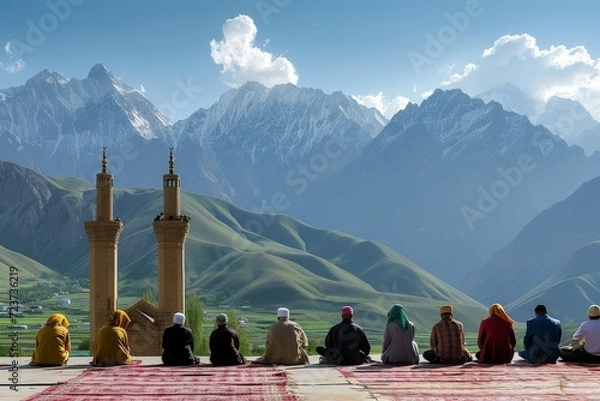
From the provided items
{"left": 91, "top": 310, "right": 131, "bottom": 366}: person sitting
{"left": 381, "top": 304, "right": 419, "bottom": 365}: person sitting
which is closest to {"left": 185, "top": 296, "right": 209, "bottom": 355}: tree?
{"left": 91, "top": 310, "right": 131, "bottom": 366}: person sitting

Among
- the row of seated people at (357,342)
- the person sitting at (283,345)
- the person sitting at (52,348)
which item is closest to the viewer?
the row of seated people at (357,342)

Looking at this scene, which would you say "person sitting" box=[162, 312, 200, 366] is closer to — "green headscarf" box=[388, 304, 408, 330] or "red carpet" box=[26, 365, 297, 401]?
"red carpet" box=[26, 365, 297, 401]

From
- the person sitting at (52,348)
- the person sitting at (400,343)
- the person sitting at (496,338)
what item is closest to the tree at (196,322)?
the person sitting at (52,348)

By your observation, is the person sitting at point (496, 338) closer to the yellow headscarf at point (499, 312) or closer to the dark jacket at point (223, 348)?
the yellow headscarf at point (499, 312)

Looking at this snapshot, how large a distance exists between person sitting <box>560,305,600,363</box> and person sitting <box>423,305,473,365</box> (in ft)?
6.71

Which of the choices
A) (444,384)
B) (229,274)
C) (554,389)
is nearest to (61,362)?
(444,384)

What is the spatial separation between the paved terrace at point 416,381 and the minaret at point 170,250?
33.6 feet

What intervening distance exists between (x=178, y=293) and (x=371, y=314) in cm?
12848

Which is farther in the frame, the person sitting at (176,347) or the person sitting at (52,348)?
the person sitting at (52,348)

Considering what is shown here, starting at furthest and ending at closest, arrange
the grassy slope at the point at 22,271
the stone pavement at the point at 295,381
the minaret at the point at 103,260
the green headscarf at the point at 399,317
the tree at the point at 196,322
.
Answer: the grassy slope at the point at 22,271 < the tree at the point at 196,322 < the minaret at the point at 103,260 < the green headscarf at the point at 399,317 < the stone pavement at the point at 295,381

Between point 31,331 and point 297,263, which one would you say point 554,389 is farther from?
point 297,263

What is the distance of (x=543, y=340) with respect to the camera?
15.0 m

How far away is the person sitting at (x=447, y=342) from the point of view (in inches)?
578

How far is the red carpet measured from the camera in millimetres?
10555
